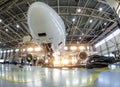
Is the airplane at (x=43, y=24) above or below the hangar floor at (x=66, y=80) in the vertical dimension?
above

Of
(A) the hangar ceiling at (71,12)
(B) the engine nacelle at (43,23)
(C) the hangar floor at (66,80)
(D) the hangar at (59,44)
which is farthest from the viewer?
(A) the hangar ceiling at (71,12)

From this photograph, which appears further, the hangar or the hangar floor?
the hangar

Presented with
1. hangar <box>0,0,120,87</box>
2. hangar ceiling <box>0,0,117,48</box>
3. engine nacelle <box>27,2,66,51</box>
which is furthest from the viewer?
hangar ceiling <box>0,0,117,48</box>

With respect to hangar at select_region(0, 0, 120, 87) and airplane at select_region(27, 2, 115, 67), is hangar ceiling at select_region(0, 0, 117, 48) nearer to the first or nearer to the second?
hangar at select_region(0, 0, 120, 87)

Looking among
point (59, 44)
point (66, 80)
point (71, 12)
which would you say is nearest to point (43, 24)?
point (59, 44)

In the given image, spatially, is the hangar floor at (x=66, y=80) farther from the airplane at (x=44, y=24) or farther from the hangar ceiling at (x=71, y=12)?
the hangar ceiling at (x=71, y=12)

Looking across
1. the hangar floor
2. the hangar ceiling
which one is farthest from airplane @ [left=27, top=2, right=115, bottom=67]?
the hangar ceiling

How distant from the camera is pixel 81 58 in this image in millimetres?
12172

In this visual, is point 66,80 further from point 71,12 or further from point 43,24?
point 71,12

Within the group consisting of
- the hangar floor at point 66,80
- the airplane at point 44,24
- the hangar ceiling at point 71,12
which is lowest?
the hangar floor at point 66,80

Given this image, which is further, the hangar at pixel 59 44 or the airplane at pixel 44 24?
the airplane at pixel 44 24

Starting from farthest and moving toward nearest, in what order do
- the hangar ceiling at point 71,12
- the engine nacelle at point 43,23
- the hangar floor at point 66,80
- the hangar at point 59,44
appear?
1. the hangar ceiling at point 71,12
2. the engine nacelle at point 43,23
3. the hangar at point 59,44
4. the hangar floor at point 66,80

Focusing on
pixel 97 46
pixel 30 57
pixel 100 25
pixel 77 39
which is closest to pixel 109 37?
pixel 100 25

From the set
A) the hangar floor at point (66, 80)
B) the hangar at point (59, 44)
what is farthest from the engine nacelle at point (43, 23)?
the hangar floor at point (66, 80)
